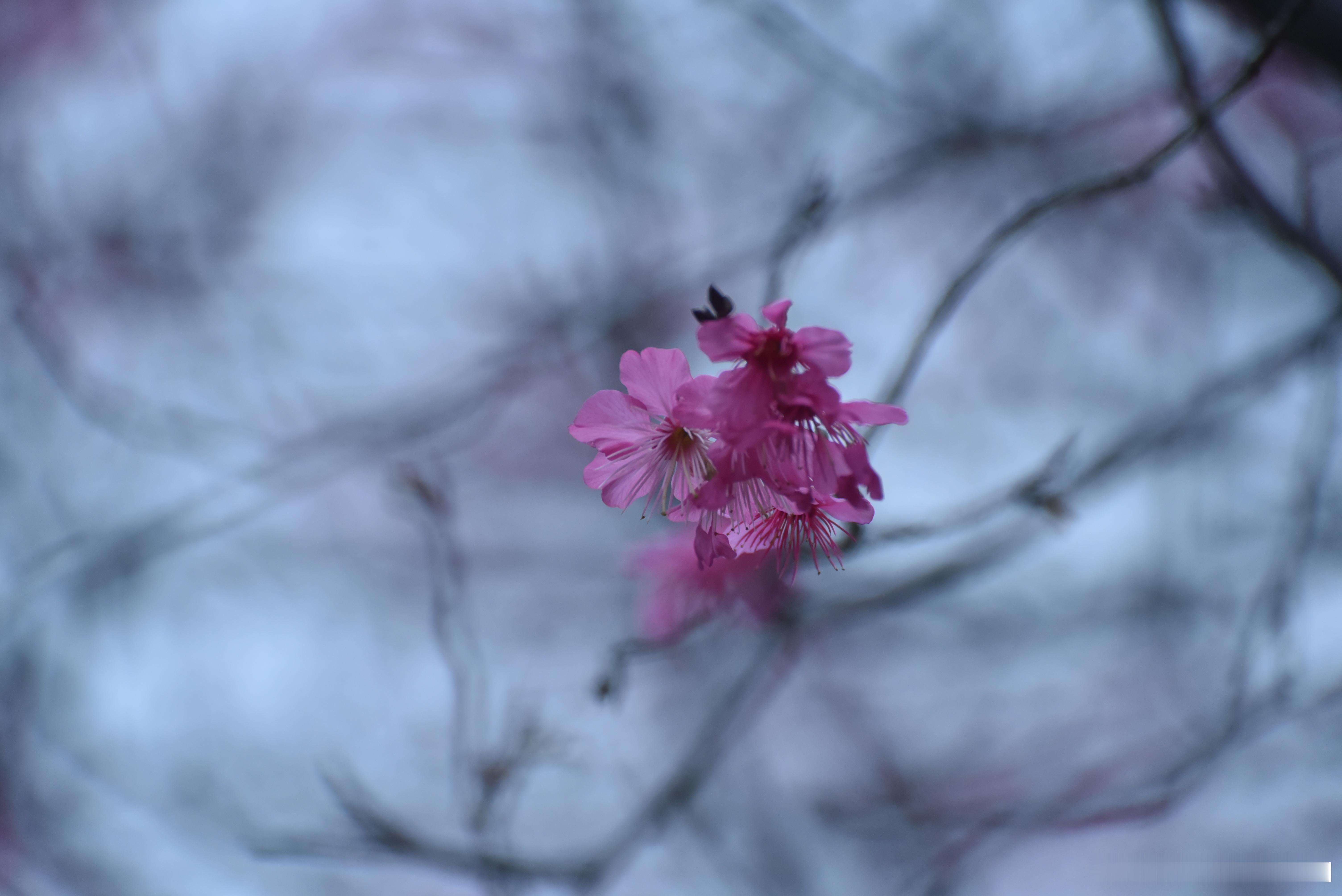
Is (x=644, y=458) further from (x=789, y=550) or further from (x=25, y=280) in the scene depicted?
(x=25, y=280)

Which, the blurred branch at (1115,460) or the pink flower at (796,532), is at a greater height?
the blurred branch at (1115,460)

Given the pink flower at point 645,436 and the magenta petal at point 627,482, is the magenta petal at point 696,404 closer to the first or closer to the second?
the pink flower at point 645,436

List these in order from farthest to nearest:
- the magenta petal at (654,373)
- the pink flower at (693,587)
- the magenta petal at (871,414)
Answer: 1. the pink flower at (693,587)
2. the magenta petal at (654,373)
3. the magenta petal at (871,414)

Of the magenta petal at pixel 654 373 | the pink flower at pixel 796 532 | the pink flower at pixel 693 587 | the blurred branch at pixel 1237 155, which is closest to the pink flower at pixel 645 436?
the magenta petal at pixel 654 373

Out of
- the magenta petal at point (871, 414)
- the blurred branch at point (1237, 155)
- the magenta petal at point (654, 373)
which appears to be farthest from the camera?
the blurred branch at point (1237, 155)

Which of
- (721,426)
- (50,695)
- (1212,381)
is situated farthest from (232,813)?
(1212,381)

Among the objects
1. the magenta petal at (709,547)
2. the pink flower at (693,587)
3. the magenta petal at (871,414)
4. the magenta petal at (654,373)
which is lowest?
the magenta petal at (709,547)
